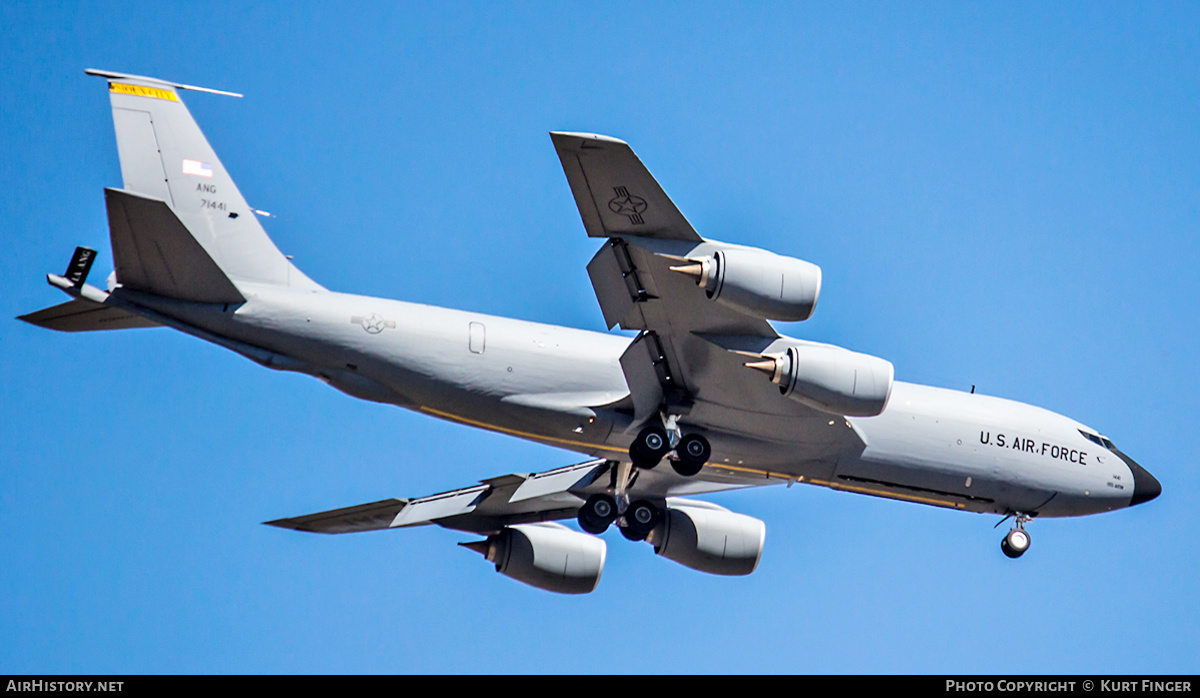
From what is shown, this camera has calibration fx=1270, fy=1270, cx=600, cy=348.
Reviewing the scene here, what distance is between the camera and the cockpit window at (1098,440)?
959 inches

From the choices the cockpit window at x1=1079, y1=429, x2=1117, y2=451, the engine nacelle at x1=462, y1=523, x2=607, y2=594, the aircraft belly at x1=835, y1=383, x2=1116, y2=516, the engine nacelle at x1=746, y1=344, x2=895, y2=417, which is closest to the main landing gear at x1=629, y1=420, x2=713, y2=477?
the engine nacelle at x1=746, y1=344, x2=895, y2=417

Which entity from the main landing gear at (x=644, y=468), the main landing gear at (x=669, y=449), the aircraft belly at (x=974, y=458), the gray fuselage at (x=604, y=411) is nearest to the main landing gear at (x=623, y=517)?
the main landing gear at (x=644, y=468)

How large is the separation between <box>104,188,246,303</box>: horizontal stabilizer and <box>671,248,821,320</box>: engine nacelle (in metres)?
6.93

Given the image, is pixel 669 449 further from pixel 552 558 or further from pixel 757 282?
pixel 552 558

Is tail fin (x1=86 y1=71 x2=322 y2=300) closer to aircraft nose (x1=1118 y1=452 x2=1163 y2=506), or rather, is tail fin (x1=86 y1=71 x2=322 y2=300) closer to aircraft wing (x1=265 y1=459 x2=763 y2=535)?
aircraft wing (x1=265 y1=459 x2=763 y2=535)

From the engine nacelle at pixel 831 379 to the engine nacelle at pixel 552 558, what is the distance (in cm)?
756

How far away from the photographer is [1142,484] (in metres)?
24.4

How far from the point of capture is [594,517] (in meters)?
23.8

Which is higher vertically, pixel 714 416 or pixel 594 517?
pixel 714 416

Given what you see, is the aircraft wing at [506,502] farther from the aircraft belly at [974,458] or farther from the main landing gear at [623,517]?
the aircraft belly at [974,458]

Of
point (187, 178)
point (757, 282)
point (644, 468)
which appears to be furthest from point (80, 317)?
point (757, 282)

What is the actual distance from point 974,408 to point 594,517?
734cm
